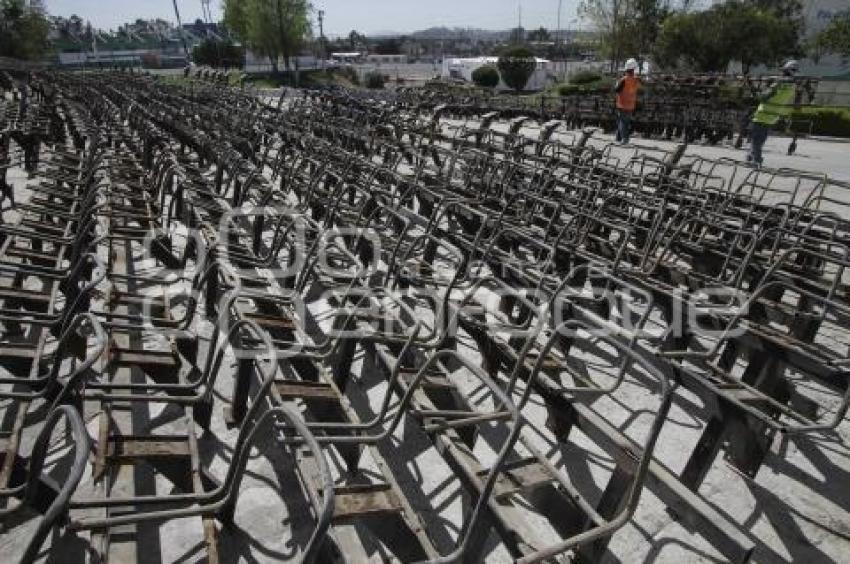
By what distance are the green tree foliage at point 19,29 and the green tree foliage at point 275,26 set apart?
16.5 metres

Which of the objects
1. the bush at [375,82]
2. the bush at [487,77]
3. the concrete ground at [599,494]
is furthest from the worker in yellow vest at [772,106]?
the bush at [375,82]

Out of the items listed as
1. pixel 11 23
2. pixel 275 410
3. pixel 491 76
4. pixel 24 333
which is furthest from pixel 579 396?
pixel 11 23

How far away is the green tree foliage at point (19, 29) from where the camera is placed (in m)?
43.2

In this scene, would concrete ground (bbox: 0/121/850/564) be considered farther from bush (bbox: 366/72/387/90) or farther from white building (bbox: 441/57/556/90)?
bush (bbox: 366/72/387/90)

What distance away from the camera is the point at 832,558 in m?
2.94

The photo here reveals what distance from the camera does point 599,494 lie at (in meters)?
3.37

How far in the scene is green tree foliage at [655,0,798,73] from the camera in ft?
108

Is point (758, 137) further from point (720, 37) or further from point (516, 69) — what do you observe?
point (516, 69)

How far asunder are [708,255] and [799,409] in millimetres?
1939

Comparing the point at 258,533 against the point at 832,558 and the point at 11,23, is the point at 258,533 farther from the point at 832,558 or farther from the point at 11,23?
the point at 11,23

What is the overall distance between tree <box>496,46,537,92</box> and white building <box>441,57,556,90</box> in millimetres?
733

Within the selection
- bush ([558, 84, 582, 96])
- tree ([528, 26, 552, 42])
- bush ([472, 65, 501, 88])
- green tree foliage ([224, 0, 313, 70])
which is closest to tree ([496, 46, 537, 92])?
bush ([472, 65, 501, 88])

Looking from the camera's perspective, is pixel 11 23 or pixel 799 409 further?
pixel 11 23

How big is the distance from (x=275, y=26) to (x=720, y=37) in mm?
37008
